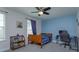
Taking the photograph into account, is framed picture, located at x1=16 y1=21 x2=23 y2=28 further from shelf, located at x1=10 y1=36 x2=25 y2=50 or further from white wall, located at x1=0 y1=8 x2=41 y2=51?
shelf, located at x1=10 y1=36 x2=25 y2=50

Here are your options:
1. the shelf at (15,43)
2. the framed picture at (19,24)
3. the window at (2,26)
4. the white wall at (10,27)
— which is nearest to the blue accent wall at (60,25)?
the framed picture at (19,24)

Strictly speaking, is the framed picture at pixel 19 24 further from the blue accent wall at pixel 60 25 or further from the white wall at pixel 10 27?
the blue accent wall at pixel 60 25

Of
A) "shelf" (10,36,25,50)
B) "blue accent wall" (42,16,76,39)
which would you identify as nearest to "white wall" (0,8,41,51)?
"shelf" (10,36,25,50)

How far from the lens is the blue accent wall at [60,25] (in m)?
8.83

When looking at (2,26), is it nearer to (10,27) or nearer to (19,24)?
(10,27)

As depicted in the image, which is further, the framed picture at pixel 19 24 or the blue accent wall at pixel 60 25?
the blue accent wall at pixel 60 25

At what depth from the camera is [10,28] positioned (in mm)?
5520

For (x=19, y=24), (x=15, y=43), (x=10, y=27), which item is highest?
(x=19, y=24)

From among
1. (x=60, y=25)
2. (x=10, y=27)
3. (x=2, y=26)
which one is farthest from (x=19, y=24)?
(x=60, y=25)

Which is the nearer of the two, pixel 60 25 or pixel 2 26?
pixel 2 26

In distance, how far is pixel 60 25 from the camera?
9312 millimetres
